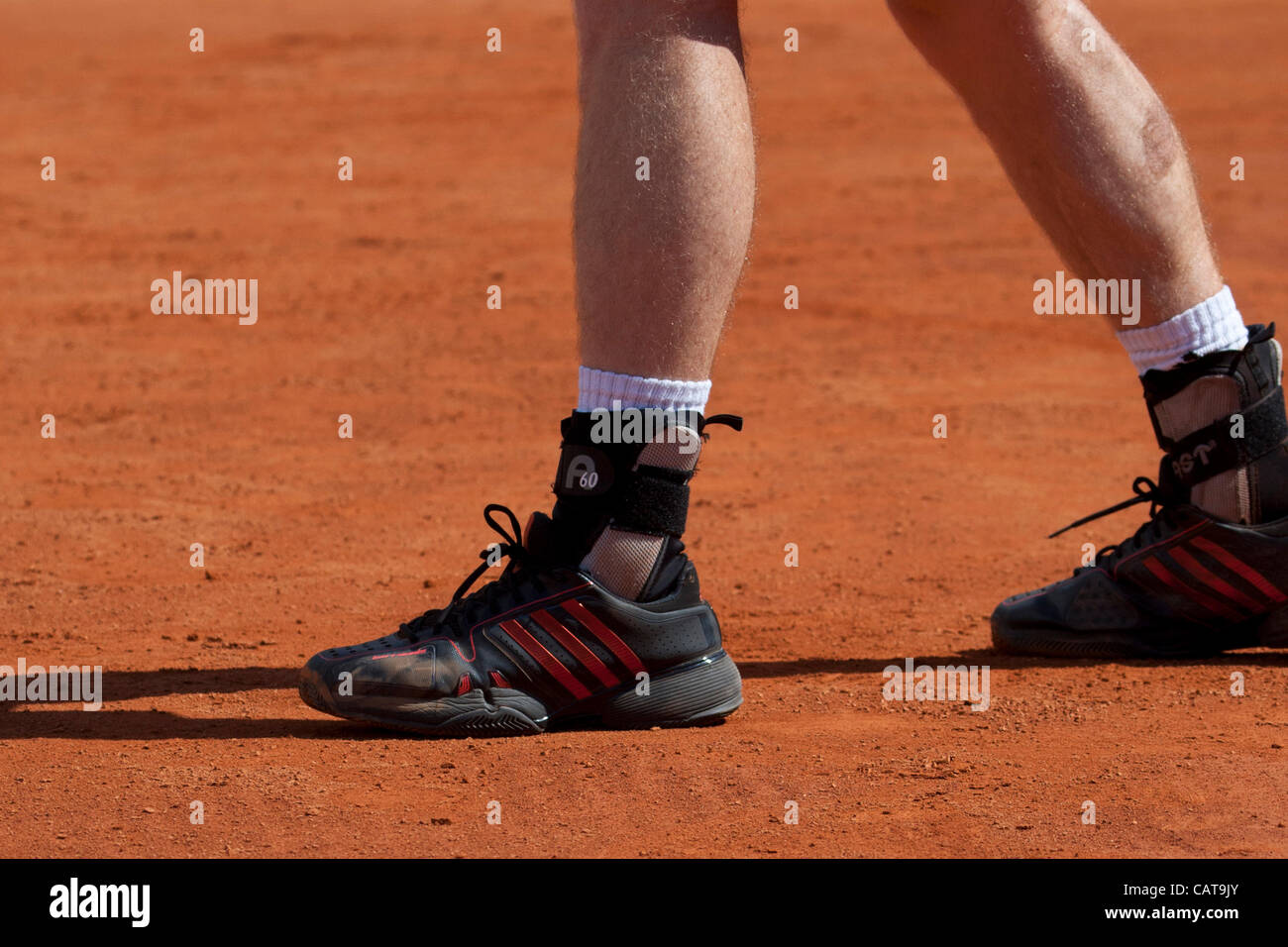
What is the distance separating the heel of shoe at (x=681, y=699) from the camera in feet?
8.51

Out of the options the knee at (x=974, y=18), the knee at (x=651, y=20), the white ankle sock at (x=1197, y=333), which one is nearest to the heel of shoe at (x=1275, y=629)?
the white ankle sock at (x=1197, y=333)

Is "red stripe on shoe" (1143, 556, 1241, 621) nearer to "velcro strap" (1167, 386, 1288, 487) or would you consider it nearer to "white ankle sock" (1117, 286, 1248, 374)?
"velcro strap" (1167, 386, 1288, 487)

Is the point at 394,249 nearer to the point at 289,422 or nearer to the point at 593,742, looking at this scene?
the point at 289,422

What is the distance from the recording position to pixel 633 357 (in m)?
2.46

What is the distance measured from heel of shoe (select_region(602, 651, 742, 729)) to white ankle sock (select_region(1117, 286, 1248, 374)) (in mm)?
937

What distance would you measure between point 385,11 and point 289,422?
43.9ft

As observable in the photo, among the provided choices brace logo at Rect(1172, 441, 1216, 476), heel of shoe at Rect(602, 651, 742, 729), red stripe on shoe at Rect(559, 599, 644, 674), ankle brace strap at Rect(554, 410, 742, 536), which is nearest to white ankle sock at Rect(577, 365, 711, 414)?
ankle brace strap at Rect(554, 410, 742, 536)

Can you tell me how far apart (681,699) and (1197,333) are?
109 centimetres

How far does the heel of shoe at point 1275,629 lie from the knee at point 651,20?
141cm

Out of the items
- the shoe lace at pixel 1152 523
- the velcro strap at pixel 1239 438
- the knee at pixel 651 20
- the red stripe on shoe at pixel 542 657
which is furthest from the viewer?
the shoe lace at pixel 1152 523

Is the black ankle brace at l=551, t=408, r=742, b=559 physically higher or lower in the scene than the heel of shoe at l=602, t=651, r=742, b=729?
higher

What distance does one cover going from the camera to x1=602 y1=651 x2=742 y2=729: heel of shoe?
102 inches

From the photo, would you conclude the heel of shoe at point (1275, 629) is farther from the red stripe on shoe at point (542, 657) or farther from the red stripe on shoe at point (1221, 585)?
the red stripe on shoe at point (542, 657)
